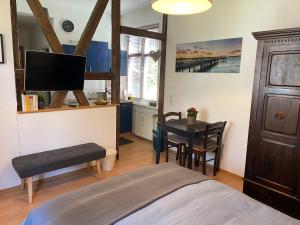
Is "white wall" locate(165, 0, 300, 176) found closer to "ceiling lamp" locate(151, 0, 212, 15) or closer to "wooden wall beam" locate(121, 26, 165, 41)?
"wooden wall beam" locate(121, 26, 165, 41)

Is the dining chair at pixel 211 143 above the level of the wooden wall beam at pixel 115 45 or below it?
below

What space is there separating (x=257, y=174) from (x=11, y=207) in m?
2.62

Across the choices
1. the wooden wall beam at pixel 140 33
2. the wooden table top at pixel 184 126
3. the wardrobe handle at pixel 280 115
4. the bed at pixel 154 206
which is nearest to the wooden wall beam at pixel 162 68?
the wooden wall beam at pixel 140 33

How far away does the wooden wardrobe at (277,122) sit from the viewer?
6.58 ft

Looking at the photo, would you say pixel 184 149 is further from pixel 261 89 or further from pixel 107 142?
pixel 261 89

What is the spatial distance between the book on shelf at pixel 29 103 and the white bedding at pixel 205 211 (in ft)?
6.99

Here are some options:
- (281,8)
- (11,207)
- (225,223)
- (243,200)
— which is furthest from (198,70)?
(11,207)

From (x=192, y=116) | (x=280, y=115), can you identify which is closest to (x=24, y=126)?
(x=192, y=116)

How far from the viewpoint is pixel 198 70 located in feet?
11.9

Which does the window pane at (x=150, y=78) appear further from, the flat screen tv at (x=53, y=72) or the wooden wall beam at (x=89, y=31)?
the flat screen tv at (x=53, y=72)

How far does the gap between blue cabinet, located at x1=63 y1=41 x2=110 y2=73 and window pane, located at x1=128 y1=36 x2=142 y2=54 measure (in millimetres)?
585

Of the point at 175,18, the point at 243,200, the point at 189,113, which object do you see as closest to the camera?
the point at 243,200

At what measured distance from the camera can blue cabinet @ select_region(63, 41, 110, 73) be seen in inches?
181

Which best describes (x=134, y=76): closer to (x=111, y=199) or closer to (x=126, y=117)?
(x=126, y=117)
